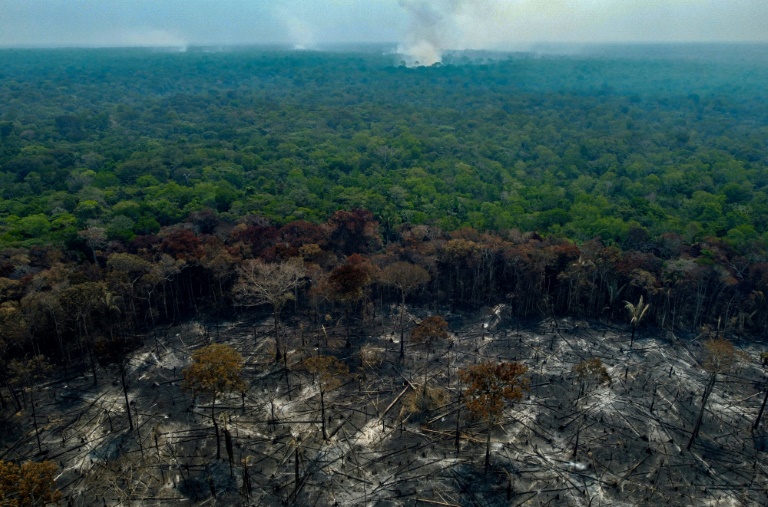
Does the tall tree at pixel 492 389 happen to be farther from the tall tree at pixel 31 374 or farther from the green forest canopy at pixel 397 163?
the green forest canopy at pixel 397 163

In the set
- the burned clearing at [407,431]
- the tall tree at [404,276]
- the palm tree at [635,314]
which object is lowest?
the burned clearing at [407,431]

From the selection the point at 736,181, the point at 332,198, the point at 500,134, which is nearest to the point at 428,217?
the point at 332,198

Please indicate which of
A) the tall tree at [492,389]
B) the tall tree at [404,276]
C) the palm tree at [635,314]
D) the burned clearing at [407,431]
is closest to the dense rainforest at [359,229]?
the tall tree at [404,276]

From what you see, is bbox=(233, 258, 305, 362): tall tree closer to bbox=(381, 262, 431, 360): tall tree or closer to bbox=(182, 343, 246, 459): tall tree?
bbox=(381, 262, 431, 360): tall tree

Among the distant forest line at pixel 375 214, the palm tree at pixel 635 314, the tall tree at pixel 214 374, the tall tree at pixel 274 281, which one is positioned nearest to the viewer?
the tall tree at pixel 214 374

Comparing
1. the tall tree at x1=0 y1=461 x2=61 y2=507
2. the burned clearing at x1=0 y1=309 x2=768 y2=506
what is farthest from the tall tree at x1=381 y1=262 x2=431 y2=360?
the tall tree at x1=0 y1=461 x2=61 y2=507

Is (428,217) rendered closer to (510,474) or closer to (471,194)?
(471,194)

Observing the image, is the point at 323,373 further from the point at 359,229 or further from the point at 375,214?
the point at 375,214
